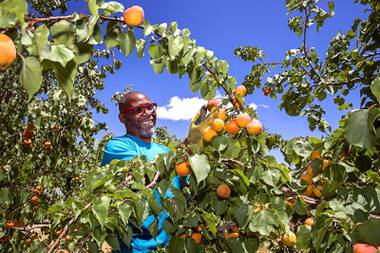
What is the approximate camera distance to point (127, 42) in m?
1.37

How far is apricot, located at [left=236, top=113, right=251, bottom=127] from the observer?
1.54m

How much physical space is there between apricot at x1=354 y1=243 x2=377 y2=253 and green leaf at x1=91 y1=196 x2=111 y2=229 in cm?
89

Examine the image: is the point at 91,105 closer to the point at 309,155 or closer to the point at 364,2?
the point at 364,2

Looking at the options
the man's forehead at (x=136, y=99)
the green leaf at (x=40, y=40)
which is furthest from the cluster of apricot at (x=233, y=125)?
the man's forehead at (x=136, y=99)

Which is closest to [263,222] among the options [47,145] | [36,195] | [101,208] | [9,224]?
[101,208]

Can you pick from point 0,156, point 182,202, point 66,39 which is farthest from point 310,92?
point 0,156

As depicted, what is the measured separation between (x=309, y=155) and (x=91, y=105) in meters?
4.44

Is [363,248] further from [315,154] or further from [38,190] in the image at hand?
[38,190]

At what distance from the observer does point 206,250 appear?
183 centimetres

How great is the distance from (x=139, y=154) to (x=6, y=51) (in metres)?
1.60

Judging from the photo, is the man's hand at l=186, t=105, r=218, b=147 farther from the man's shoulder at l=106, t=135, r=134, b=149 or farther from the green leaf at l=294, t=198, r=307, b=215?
the man's shoulder at l=106, t=135, r=134, b=149

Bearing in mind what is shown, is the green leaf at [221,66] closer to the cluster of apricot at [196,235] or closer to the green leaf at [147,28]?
the green leaf at [147,28]

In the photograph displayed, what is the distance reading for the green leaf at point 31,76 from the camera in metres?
0.91

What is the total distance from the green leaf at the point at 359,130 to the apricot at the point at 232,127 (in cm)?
52
